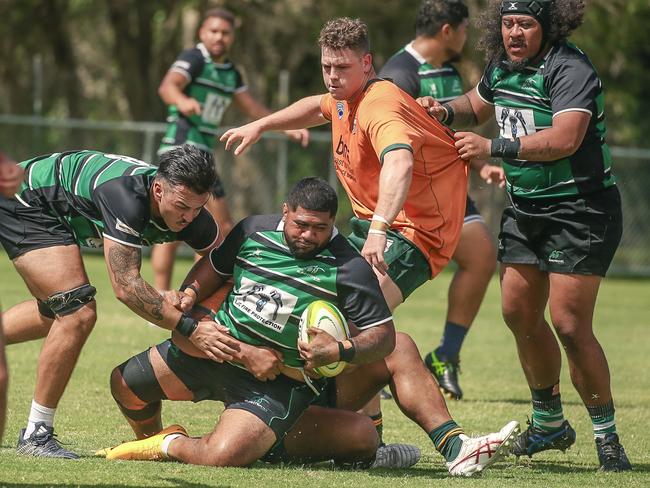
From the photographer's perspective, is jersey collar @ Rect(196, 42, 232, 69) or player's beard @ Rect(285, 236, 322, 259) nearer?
player's beard @ Rect(285, 236, 322, 259)

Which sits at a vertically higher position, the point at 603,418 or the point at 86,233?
the point at 86,233

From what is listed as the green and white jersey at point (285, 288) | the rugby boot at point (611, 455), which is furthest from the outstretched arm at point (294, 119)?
the rugby boot at point (611, 455)

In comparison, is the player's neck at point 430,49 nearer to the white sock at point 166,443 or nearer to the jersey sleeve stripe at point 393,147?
the jersey sleeve stripe at point 393,147

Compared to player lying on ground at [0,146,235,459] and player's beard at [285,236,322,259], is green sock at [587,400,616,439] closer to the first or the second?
player's beard at [285,236,322,259]

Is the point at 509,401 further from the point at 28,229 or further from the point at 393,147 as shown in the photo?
the point at 28,229

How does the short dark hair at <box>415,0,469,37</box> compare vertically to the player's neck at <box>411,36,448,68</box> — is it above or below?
above

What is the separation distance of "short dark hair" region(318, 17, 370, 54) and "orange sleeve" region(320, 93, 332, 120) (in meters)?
0.56

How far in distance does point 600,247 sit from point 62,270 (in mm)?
2732

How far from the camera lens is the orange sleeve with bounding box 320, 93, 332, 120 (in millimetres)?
6598

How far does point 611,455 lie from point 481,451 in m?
0.86

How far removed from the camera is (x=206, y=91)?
1172cm

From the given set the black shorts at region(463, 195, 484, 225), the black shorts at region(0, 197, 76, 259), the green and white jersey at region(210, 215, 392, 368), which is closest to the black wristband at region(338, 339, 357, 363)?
the green and white jersey at region(210, 215, 392, 368)

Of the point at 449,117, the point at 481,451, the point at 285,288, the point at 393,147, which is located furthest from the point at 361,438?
the point at 449,117

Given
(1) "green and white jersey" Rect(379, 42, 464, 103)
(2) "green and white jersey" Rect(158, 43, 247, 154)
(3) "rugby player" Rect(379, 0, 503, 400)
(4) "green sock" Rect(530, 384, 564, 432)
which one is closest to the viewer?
(4) "green sock" Rect(530, 384, 564, 432)
